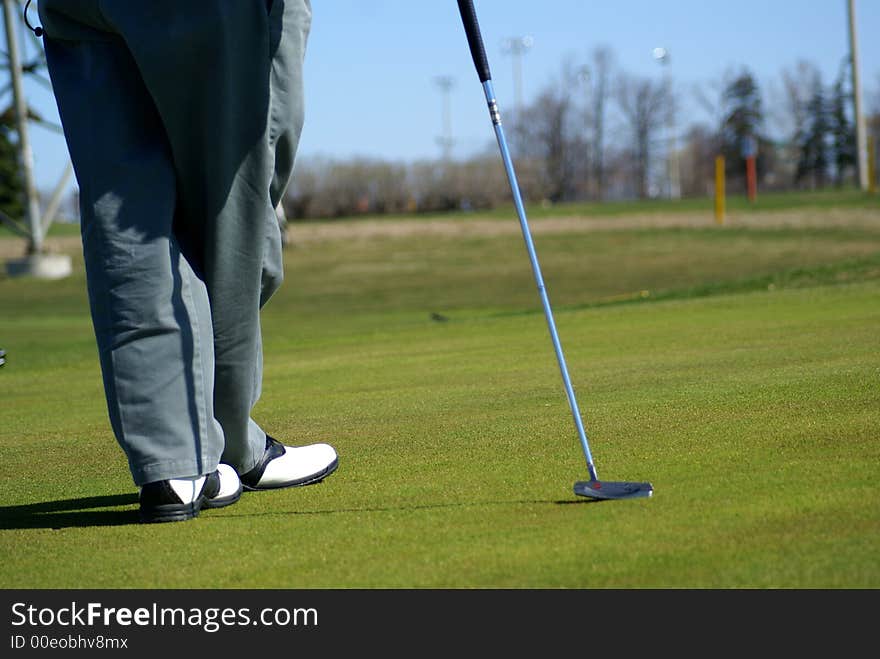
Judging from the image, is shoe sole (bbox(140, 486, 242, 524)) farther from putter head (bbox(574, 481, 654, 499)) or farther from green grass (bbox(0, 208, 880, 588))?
putter head (bbox(574, 481, 654, 499))

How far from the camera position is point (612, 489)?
8.71 ft

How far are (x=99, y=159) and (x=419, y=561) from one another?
4.38 feet

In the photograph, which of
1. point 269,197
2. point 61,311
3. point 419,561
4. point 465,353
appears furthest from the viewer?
point 61,311

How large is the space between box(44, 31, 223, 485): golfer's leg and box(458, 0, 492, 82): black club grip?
2.70ft

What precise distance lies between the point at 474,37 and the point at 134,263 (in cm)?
105

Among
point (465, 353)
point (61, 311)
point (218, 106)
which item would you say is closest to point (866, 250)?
point (61, 311)

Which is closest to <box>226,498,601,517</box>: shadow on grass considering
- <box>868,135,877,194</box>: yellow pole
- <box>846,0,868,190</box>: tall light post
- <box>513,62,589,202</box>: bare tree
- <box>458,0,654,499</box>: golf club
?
<box>458,0,654,499</box>: golf club

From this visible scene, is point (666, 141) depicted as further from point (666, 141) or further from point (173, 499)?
point (173, 499)

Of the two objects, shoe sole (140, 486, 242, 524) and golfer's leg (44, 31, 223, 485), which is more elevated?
golfer's leg (44, 31, 223, 485)

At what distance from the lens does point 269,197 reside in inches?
126

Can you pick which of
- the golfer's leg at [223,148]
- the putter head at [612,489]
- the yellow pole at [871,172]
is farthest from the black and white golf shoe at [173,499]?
the yellow pole at [871,172]

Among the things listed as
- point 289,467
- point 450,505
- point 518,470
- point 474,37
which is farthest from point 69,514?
point 474,37

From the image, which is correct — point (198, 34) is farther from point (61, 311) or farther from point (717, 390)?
point (61, 311)

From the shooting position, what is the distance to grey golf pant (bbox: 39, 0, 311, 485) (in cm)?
291
